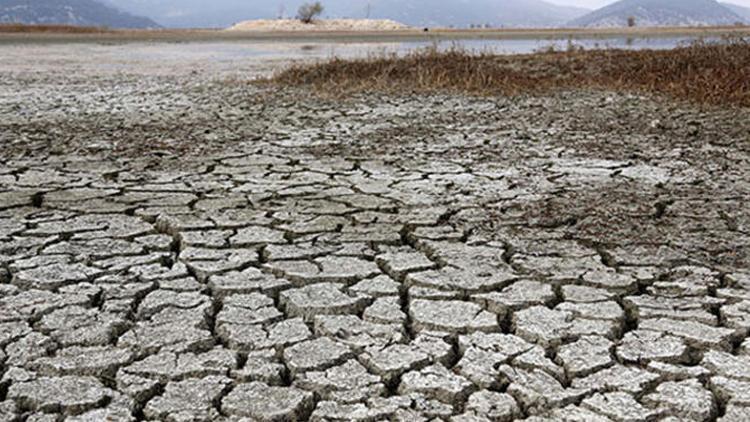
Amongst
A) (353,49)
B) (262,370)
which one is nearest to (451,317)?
(262,370)

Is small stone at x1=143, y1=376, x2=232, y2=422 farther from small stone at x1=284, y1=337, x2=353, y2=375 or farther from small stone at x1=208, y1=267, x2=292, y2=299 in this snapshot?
small stone at x1=208, y1=267, x2=292, y2=299

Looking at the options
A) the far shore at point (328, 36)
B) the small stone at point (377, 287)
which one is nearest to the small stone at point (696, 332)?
the small stone at point (377, 287)

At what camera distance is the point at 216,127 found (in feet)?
28.3

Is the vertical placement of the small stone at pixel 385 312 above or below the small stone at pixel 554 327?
above

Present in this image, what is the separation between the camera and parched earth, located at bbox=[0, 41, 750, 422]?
9.15ft

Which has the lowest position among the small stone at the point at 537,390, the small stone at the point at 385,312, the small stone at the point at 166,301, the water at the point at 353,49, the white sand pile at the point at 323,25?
the small stone at the point at 537,390

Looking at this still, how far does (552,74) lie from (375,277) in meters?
10.7

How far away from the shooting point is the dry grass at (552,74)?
11.2m

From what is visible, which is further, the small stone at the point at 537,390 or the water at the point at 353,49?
the water at the point at 353,49

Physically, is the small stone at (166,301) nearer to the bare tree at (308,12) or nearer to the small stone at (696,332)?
the small stone at (696,332)

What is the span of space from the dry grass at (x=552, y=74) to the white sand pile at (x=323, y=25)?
1601 inches

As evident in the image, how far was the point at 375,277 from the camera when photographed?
389cm

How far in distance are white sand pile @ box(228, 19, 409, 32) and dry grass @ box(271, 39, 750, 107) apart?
4065 centimetres

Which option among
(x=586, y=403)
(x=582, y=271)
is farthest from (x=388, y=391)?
(x=582, y=271)
